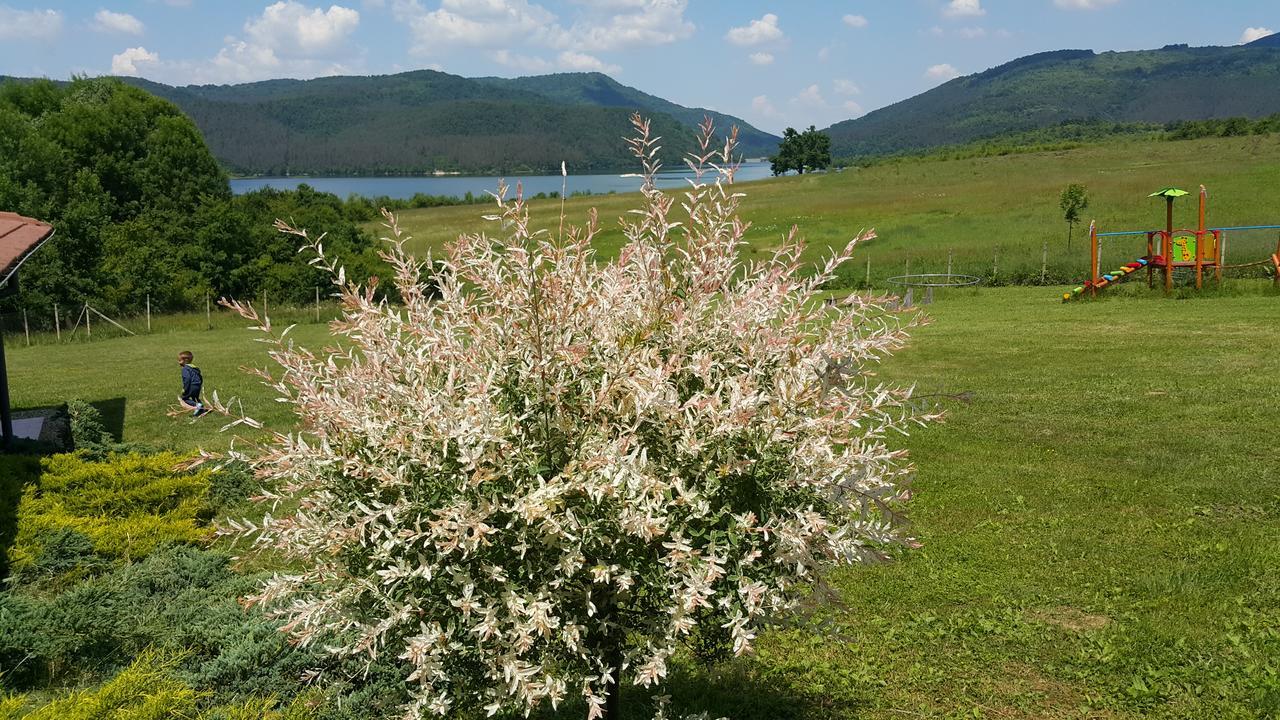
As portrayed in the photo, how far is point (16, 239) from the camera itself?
10.7m

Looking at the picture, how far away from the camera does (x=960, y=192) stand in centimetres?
6506

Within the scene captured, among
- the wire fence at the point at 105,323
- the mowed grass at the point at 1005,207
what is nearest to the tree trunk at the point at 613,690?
the mowed grass at the point at 1005,207

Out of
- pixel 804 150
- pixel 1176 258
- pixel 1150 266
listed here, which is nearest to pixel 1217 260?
pixel 1176 258

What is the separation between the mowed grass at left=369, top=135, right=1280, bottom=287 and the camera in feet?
122

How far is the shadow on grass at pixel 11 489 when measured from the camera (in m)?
8.10

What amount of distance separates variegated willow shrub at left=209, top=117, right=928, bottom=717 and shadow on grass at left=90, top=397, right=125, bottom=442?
11804 millimetres

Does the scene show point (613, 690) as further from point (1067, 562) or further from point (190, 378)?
point (190, 378)

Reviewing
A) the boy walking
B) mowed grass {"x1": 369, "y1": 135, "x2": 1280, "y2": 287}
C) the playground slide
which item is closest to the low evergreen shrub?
the boy walking

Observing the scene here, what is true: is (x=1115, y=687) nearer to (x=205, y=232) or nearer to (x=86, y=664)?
(x=86, y=664)

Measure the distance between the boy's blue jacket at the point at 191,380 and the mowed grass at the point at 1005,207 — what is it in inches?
430

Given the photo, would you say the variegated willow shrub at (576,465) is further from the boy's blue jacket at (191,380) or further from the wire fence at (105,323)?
the wire fence at (105,323)

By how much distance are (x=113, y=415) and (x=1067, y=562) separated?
15891mm

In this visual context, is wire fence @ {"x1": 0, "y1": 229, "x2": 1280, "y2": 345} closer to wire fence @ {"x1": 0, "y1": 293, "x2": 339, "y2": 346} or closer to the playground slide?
wire fence @ {"x1": 0, "y1": 293, "x2": 339, "y2": 346}

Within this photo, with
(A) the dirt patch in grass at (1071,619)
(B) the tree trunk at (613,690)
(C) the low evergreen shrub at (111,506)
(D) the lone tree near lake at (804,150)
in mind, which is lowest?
(A) the dirt patch in grass at (1071,619)
